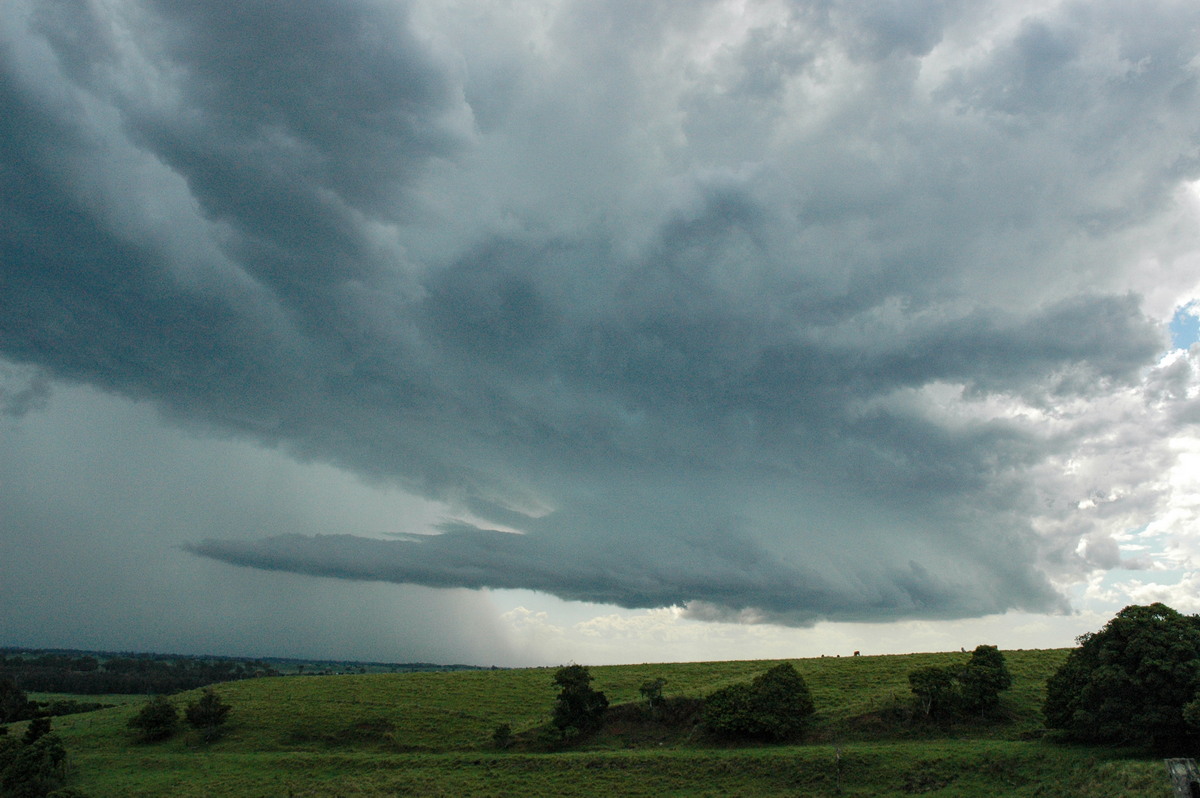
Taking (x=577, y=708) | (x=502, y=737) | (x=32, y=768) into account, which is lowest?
(x=32, y=768)

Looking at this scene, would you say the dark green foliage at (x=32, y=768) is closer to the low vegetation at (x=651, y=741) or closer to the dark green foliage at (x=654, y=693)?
the low vegetation at (x=651, y=741)

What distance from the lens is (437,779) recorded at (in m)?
75.2

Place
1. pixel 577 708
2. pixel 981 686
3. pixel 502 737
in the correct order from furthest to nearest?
pixel 577 708 < pixel 502 737 < pixel 981 686

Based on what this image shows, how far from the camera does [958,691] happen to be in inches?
3022

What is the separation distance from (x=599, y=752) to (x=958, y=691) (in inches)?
1580

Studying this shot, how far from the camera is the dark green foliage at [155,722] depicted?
98750mm

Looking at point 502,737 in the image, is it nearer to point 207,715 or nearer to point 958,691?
point 207,715

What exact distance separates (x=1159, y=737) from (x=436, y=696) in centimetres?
9014

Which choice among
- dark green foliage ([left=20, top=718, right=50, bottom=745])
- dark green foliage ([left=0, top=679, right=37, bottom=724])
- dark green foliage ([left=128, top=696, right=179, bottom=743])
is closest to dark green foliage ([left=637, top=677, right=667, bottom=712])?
dark green foliage ([left=128, top=696, right=179, bottom=743])

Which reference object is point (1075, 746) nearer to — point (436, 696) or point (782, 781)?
point (782, 781)

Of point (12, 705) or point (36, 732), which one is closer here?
point (36, 732)

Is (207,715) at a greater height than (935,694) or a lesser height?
lesser

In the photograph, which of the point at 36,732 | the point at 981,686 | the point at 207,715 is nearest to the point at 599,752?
the point at 981,686

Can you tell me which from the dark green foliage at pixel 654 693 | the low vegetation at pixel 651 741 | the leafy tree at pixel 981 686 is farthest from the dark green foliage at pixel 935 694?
the dark green foliage at pixel 654 693
